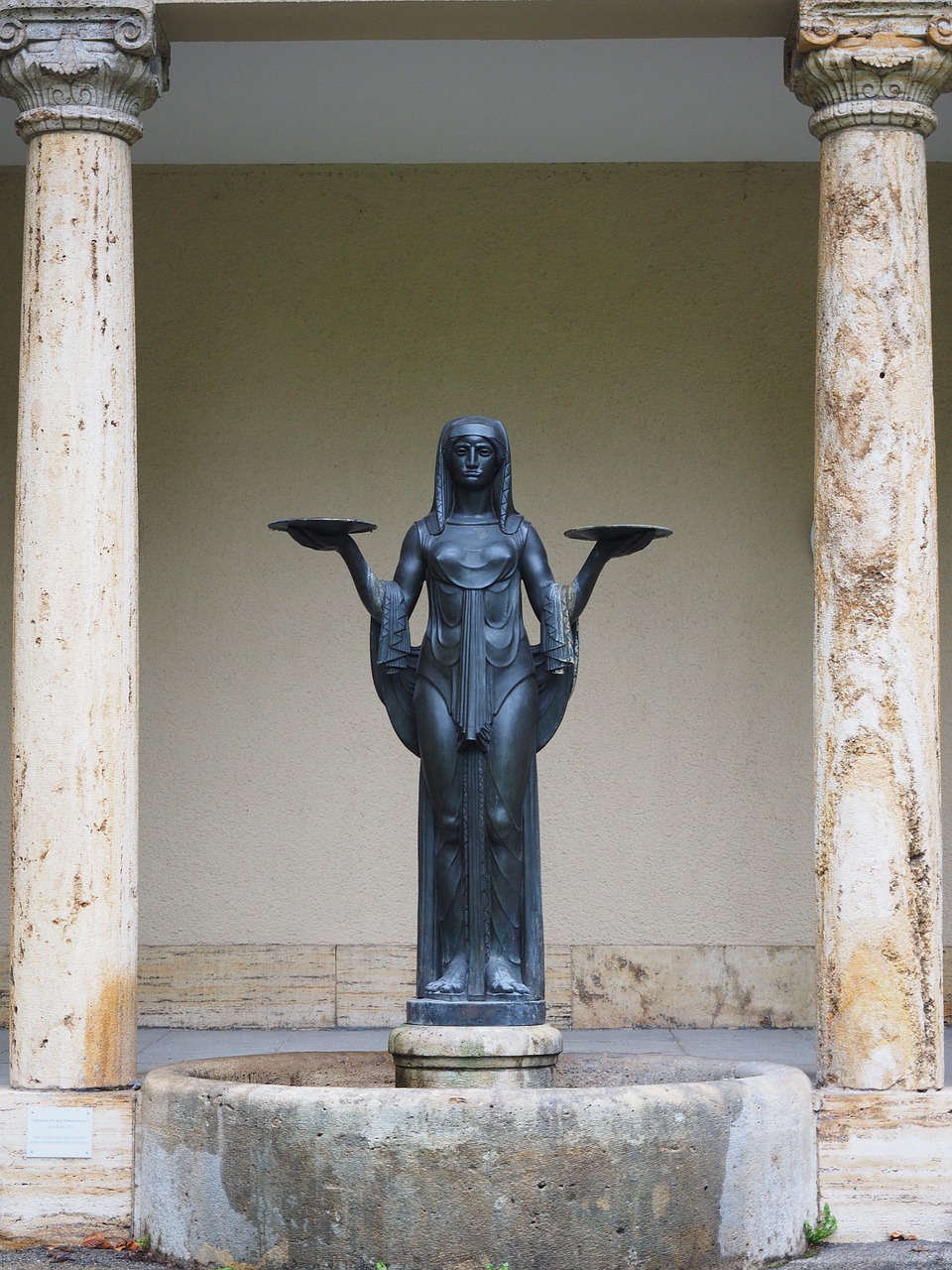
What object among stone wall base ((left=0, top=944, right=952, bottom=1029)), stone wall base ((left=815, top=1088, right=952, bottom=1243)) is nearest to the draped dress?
stone wall base ((left=815, top=1088, right=952, bottom=1243))

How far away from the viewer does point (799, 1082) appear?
5.83 m

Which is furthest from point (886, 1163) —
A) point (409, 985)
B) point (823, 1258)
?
point (409, 985)

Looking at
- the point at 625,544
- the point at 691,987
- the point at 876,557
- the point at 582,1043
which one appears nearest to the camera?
the point at 625,544

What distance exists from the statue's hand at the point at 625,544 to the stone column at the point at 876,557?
0.80 metres

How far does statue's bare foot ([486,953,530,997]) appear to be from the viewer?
19.0ft

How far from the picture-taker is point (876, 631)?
6.17 meters

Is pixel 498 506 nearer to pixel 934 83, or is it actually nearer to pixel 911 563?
pixel 911 563

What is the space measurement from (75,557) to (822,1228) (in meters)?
3.37

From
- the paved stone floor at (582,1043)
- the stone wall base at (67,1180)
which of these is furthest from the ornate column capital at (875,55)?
the stone wall base at (67,1180)

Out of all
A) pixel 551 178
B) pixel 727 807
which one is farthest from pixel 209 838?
pixel 551 178

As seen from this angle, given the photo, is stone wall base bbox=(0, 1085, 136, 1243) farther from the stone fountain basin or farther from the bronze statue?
the bronze statue

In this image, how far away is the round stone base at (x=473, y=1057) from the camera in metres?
5.63

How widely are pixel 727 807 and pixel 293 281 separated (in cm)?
335

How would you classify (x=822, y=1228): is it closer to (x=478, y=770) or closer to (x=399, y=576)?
(x=478, y=770)
